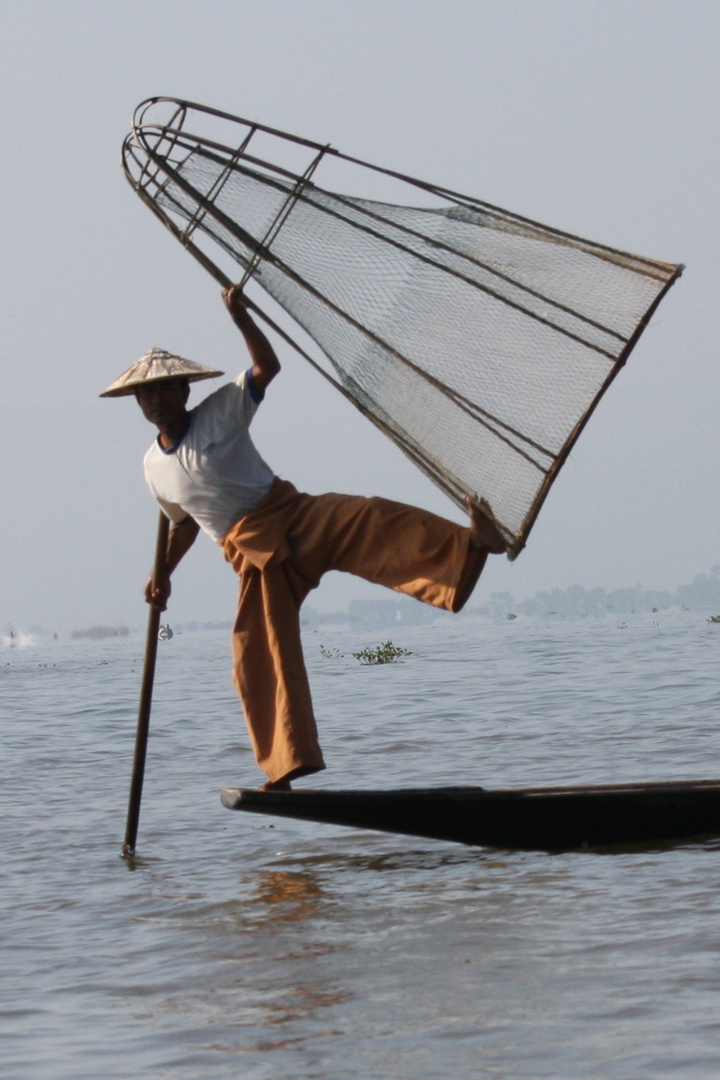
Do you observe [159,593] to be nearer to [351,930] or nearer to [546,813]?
[546,813]

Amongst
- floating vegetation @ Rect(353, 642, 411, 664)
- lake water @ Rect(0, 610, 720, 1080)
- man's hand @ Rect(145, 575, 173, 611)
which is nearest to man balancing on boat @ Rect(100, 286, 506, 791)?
man's hand @ Rect(145, 575, 173, 611)

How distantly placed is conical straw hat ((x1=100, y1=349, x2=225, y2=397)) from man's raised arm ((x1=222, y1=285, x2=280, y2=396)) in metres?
0.32

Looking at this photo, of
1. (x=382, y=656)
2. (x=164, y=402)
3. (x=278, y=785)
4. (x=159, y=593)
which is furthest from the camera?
(x=382, y=656)

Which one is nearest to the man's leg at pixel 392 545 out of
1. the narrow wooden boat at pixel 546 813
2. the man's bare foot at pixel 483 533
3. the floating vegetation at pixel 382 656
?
the man's bare foot at pixel 483 533

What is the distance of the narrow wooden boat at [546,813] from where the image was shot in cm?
616

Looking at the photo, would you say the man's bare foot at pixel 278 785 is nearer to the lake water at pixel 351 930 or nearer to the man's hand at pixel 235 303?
the lake water at pixel 351 930

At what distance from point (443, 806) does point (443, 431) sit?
1.62 m

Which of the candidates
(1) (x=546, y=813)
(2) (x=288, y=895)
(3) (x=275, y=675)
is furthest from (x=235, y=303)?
(1) (x=546, y=813)

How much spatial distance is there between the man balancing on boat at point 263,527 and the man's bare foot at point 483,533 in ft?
0.06

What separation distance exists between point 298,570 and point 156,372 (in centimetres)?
104

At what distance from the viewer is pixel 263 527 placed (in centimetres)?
609

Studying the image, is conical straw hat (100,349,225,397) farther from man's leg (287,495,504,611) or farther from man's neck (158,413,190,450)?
man's leg (287,495,504,611)

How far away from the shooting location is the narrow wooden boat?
6164 mm

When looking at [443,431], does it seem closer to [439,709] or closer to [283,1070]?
[283,1070]
